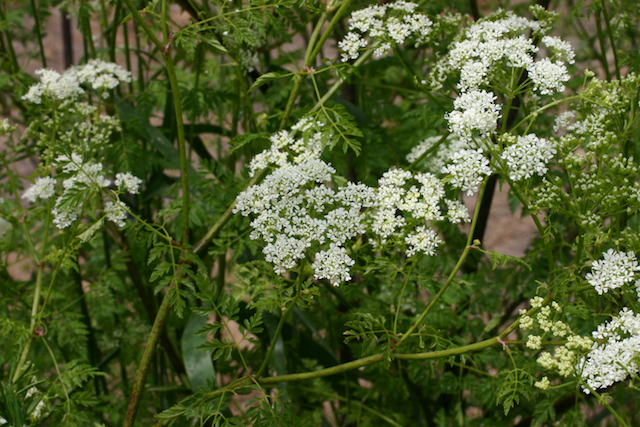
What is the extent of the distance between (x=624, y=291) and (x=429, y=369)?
1145mm

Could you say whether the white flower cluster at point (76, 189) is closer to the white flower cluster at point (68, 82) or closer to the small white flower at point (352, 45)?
the white flower cluster at point (68, 82)

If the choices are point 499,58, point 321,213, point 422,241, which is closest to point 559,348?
point 422,241

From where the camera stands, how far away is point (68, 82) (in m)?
2.14

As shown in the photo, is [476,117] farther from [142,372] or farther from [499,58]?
[142,372]

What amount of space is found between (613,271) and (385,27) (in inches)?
42.4

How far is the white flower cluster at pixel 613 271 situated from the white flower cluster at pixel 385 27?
925 mm

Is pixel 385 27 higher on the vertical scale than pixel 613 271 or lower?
higher

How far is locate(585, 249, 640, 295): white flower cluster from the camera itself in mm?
1381

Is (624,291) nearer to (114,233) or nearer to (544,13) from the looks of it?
(544,13)

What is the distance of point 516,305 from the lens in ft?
10.1

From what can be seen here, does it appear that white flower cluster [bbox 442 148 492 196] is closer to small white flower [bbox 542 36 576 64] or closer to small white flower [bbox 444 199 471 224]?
small white flower [bbox 444 199 471 224]

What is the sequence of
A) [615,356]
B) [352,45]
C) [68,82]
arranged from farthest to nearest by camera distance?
[68,82] → [352,45] → [615,356]

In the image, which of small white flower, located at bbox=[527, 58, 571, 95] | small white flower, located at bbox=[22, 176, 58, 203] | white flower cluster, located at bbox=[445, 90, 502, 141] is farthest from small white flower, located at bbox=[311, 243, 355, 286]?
small white flower, located at bbox=[22, 176, 58, 203]

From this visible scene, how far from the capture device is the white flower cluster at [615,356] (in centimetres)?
131
